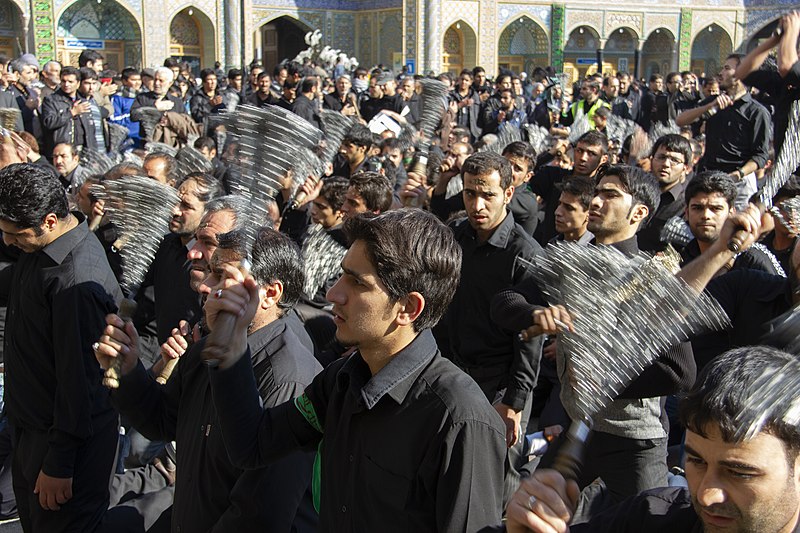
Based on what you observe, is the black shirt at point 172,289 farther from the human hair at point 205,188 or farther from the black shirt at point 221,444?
the black shirt at point 221,444

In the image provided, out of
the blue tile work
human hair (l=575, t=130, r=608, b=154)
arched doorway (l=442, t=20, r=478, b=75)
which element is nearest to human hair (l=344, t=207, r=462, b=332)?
human hair (l=575, t=130, r=608, b=154)

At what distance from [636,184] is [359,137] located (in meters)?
3.10

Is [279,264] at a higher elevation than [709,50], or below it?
below

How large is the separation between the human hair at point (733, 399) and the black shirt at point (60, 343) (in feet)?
7.23

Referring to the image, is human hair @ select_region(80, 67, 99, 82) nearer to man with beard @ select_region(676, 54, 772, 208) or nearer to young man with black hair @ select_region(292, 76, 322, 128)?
young man with black hair @ select_region(292, 76, 322, 128)

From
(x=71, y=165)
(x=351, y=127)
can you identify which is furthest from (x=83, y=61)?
(x=351, y=127)

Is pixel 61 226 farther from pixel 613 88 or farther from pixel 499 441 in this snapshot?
pixel 613 88

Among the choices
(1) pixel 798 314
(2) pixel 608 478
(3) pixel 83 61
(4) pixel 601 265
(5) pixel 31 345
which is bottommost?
(2) pixel 608 478

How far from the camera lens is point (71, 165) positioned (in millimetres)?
6805

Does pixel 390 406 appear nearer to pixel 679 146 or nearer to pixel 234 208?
pixel 234 208

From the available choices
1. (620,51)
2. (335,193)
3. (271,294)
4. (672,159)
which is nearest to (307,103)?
(672,159)

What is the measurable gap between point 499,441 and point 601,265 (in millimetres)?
450

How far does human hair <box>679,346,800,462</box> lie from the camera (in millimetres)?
1452

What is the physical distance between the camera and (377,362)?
201cm
